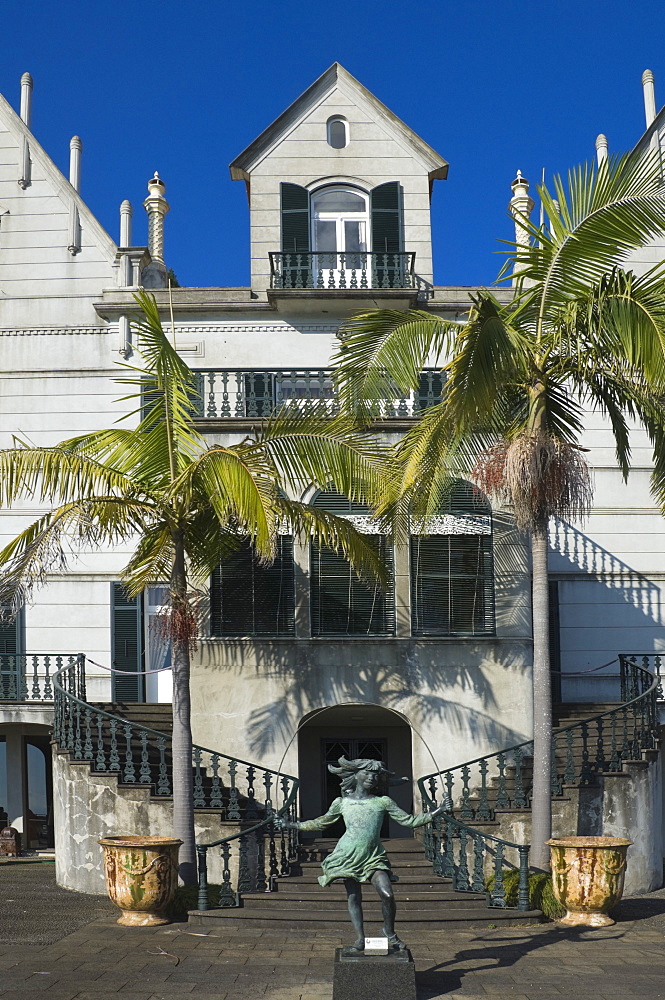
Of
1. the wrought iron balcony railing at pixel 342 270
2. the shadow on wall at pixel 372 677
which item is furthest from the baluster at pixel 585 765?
the wrought iron balcony railing at pixel 342 270

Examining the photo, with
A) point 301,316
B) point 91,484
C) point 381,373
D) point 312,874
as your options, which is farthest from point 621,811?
point 301,316

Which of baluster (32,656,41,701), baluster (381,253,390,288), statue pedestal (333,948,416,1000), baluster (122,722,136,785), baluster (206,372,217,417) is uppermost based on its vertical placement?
baluster (381,253,390,288)

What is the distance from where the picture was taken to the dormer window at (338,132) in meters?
20.5

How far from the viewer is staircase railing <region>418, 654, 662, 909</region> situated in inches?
528

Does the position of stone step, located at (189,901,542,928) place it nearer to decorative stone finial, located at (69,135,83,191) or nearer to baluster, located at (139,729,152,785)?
baluster, located at (139,729,152,785)

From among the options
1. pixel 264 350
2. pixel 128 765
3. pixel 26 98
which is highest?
pixel 26 98

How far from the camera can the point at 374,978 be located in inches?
356

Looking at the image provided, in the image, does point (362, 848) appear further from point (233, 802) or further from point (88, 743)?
point (88, 743)

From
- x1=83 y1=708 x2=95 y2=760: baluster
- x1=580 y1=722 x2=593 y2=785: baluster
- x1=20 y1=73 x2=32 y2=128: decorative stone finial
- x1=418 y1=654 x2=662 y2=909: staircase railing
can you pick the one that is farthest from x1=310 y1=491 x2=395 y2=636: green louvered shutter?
x1=20 y1=73 x2=32 y2=128: decorative stone finial

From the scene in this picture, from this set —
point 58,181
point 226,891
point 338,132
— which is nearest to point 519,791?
point 226,891

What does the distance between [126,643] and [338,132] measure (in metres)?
9.76

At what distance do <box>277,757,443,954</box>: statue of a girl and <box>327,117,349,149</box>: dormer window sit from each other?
13.7m

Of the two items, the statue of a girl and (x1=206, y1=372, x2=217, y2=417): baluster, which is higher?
(x1=206, y1=372, x2=217, y2=417): baluster

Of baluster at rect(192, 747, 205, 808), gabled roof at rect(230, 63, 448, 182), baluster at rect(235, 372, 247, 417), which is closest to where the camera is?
baluster at rect(192, 747, 205, 808)
